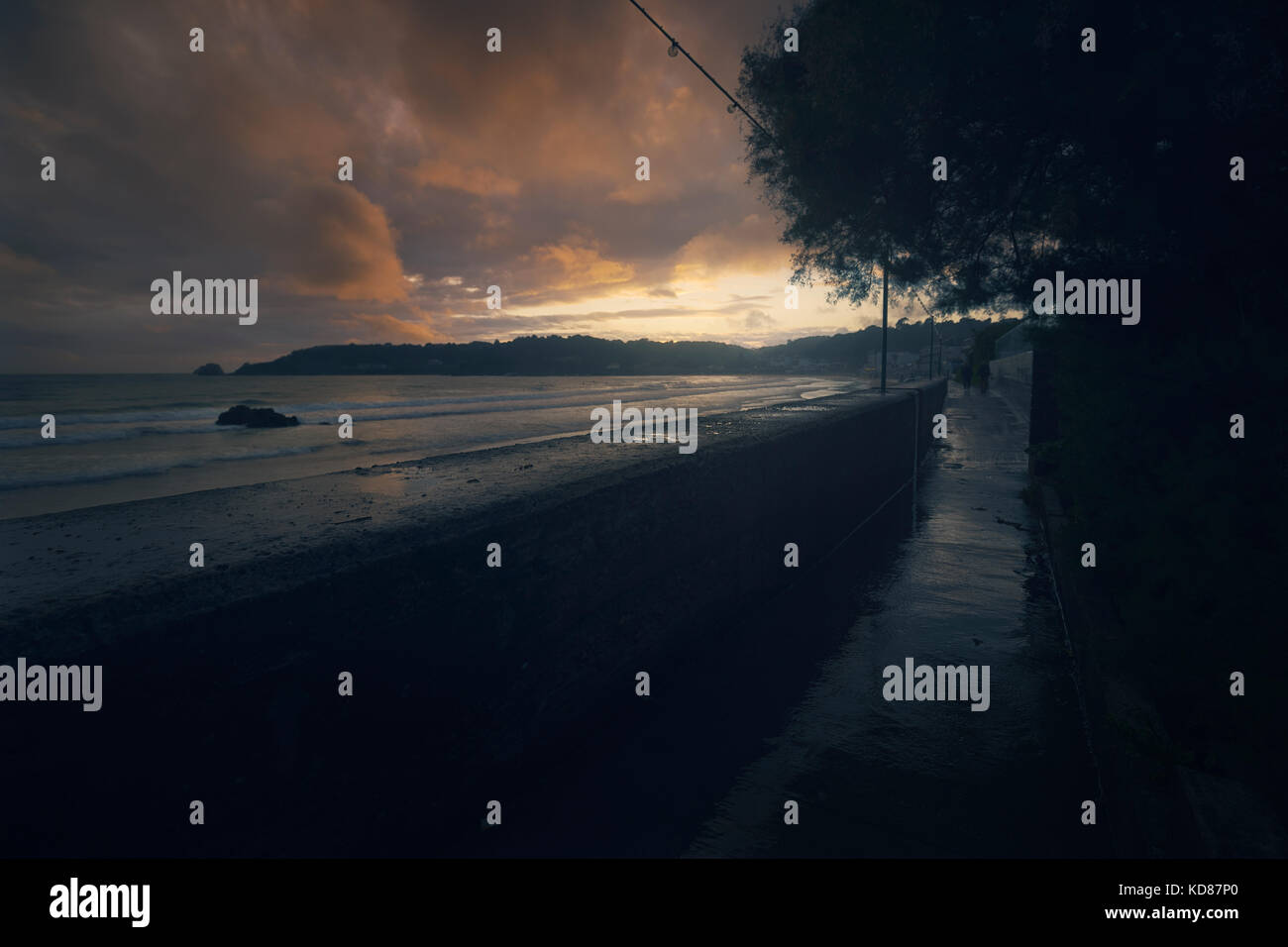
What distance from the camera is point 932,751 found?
3539 millimetres

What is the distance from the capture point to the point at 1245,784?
94.3 inches

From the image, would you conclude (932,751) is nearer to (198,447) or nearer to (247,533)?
(247,533)

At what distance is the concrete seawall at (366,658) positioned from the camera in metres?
1.70

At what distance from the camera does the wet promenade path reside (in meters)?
2.90

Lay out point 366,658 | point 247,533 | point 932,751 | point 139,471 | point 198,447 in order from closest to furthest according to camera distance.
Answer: point 366,658
point 247,533
point 932,751
point 139,471
point 198,447

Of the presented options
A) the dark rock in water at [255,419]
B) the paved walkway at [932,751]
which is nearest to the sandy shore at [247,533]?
the paved walkway at [932,751]

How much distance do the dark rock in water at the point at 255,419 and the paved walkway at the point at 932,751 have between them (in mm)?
26786

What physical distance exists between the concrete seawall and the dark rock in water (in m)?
25.9

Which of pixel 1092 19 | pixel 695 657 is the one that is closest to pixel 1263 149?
pixel 1092 19

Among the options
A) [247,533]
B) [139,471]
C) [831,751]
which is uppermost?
[247,533]

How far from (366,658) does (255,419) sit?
92.8 feet

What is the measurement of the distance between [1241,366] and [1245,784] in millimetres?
1715

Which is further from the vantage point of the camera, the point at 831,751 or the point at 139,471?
the point at 139,471

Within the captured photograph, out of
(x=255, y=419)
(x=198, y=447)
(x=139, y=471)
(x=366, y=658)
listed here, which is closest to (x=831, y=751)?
(x=366, y=658)
